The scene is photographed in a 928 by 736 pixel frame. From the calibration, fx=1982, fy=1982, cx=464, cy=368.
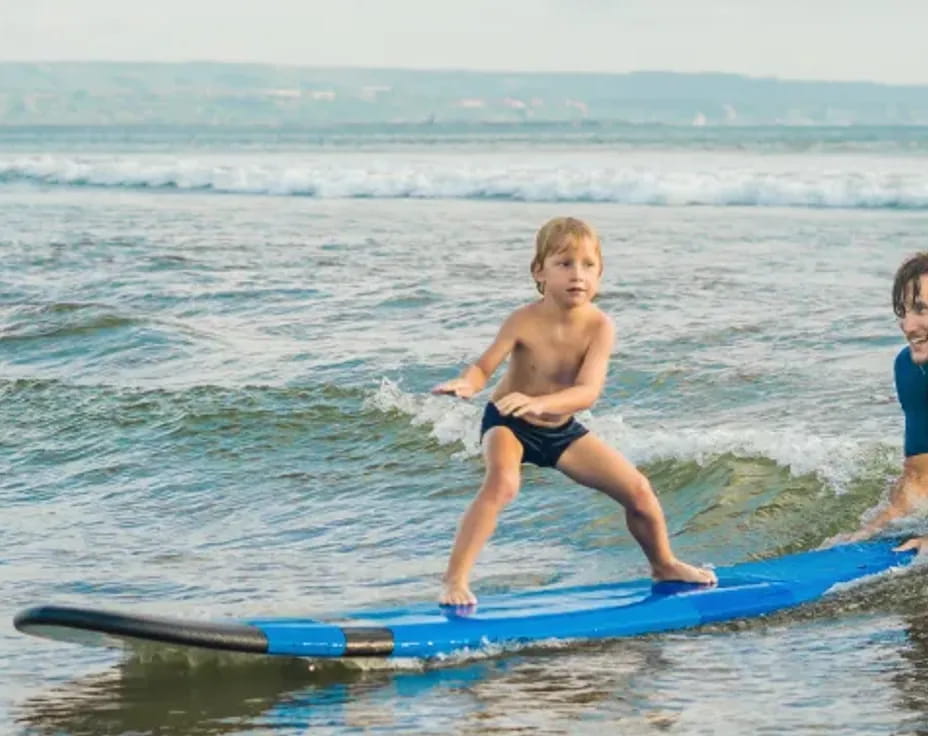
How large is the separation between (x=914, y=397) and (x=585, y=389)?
1.52 meters

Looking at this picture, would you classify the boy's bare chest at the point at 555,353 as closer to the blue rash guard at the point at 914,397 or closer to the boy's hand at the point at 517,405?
the boy's hand at the point at 517,405

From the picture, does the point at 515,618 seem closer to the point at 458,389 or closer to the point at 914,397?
the point at 458,389

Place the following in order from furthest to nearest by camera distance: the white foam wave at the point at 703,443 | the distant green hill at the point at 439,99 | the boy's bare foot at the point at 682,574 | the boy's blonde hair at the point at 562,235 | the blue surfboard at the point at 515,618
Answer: the distant green hill at the point at 439,99 < the white foam wave at the point at 703,443 < the boy's bare foot at the point at 682,574 < the boy's blonde hair at the point at 562,235 < the blue surfboard at the point at 515,618

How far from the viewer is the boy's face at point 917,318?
7012mm

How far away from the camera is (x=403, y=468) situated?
973cm

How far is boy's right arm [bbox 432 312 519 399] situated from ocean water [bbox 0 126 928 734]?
0.84 meters

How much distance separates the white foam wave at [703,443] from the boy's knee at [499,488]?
263cm

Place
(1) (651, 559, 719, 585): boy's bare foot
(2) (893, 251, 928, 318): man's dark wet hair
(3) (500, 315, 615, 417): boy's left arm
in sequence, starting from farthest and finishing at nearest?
(2) (893, 251, 928, 318): man's dark wet hair
(1) (651, 559, 719, 585): boy's bare foot
(3) (500, 315, 615, 417): boy's left arm

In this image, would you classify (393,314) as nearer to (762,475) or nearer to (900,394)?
(762,475)

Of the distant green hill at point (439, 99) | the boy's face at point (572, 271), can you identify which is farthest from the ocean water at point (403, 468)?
the distant green hill at point (439, 99)


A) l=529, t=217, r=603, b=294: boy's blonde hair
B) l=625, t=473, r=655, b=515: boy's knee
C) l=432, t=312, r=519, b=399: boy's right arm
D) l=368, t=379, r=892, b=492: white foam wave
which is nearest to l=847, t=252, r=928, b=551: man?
l=368, t=379, r=892, b=492: white foam wave

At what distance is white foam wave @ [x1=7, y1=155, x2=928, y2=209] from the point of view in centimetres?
3020

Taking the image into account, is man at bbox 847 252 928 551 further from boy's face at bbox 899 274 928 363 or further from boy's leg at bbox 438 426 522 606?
boy's leg at bbox 438 426 522 606

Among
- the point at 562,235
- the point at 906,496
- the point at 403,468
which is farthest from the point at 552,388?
the point at 403,468
